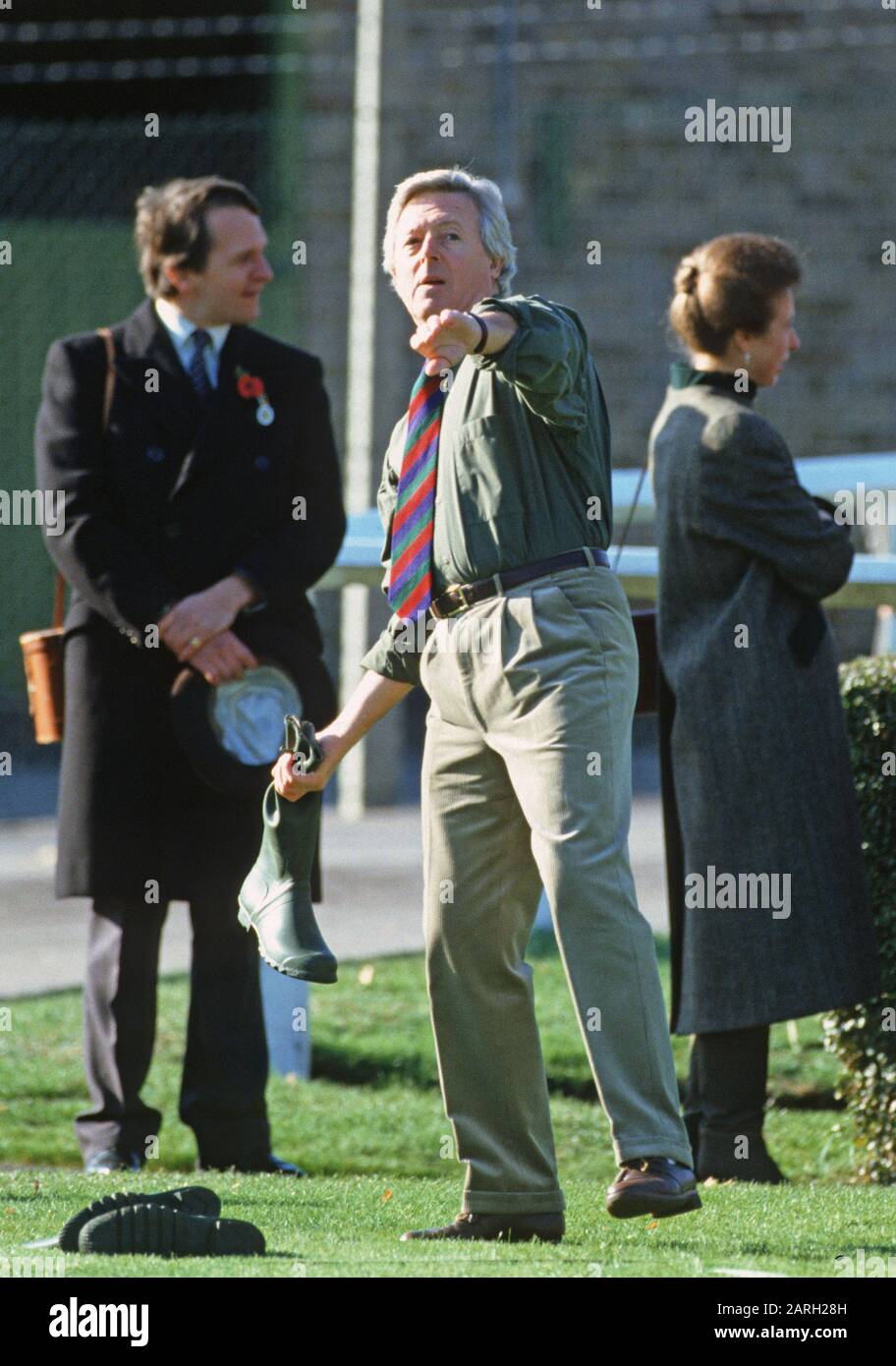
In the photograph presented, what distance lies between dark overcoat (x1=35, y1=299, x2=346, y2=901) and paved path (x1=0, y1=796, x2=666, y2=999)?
239cm

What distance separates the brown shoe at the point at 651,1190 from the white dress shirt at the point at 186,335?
2539mm

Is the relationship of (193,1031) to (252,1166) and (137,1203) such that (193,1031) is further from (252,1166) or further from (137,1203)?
(137,1203)

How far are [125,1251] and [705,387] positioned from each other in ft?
8.30

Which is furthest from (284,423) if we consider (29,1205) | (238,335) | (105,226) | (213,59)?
(213,59)

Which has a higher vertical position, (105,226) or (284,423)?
(105,226)

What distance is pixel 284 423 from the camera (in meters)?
5.75

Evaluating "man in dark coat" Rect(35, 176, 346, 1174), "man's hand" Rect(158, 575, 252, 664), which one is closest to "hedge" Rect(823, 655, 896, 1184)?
"man in dark coat" Rect(35, 176, 346, 1174)

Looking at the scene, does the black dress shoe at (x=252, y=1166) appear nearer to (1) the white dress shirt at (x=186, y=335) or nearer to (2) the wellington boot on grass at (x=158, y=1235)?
(2) the wellington boot on grass at (x=158, y=1235)

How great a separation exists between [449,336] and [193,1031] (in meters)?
2.37

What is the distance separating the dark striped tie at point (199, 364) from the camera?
5.71 meters

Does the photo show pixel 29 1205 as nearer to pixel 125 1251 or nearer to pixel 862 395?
pixel 125 1251

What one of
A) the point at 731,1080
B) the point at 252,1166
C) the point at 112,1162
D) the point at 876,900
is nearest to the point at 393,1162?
the point at 252,1166

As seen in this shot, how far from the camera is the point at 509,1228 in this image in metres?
4.13
